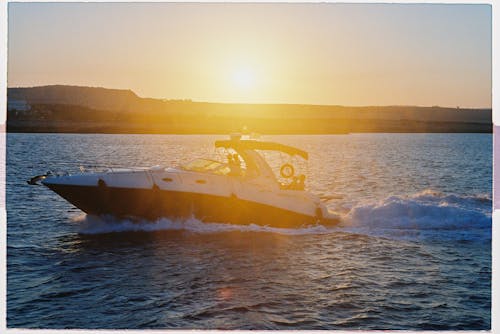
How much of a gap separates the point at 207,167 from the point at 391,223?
5.96m

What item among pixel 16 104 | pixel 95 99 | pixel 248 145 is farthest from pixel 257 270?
pixel 95 99

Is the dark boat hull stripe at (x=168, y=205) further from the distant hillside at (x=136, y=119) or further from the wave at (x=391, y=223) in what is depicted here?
the distant hillside at (x=136, y=119)

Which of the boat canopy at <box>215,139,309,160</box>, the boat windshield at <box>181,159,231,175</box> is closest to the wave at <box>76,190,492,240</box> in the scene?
the boat windshield at <box>181,159,231,175</box>

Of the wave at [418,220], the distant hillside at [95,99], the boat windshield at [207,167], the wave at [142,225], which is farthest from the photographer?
the distant hillside at [95,99]

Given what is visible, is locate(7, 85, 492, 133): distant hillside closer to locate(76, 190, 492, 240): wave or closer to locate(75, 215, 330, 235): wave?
locate(76, 190, 492, 240): wave

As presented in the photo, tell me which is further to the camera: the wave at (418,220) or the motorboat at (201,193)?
the wave at (418,220)

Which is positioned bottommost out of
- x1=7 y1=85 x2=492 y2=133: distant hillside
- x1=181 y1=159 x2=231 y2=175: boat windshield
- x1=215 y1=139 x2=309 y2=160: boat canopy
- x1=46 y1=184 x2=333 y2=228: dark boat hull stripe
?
x1=46 y1=184 x2=333 y2=228: dark boat hull stripe

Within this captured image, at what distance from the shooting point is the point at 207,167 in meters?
16.4

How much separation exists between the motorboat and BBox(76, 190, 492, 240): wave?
213 mm

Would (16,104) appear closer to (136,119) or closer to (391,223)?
(136,119)

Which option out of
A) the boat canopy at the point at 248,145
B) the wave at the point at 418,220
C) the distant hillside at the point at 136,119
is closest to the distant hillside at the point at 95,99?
the distant hillside at the point at 136,119

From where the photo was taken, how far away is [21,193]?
2252 centimetres

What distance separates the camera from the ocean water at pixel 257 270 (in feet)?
33.9

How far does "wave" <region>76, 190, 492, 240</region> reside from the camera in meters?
15.9
